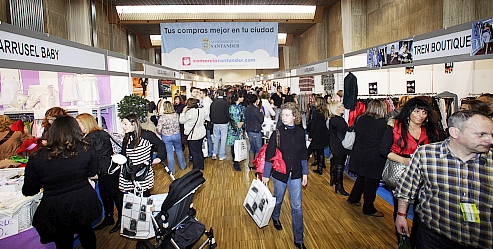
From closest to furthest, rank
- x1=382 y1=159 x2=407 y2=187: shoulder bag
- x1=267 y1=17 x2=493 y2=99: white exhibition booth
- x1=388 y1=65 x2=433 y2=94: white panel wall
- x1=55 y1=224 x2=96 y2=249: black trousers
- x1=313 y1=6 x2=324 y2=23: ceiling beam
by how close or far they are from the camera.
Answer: x1=55 y1=224 x2=96 y2=249: black trousers
x1=267 y1=17 x2=493 y2=99: white exhibition booth
x1=382 y1=159 x2=407 y2=187: shoulder bag
x1=388 y1=65 x2=433 y2=94: white panel wall
x1=313 y1=6 x2=324 y2=23: ceiling beam

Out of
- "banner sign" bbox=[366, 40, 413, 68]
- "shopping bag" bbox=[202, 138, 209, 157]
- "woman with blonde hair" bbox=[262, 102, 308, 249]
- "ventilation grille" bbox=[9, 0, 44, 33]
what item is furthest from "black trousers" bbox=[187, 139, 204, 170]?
"ventilation grille" bbox=[9, 0, 44, 33]

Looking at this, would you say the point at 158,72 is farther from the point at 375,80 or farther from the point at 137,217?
the point at 375,80

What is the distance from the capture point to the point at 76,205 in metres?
2.50

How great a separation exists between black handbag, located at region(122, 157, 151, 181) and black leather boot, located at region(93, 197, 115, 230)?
69cm

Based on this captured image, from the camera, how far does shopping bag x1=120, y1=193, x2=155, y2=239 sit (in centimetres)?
320

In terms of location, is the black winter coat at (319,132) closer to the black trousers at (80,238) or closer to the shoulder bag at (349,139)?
the shoulder bag at (349,139)

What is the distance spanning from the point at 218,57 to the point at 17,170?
7.95 m

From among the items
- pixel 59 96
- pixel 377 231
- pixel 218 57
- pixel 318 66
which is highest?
pixel 218 57

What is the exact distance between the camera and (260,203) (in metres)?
3.56

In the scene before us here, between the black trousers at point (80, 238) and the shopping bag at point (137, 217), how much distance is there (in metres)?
0.51

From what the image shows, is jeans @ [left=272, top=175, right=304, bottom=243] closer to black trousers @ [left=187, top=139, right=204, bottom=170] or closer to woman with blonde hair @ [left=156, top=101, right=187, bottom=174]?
woman with blonde hair @ [left=156, top=101, right=187, bottom=174]

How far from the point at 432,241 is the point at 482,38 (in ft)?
5.11

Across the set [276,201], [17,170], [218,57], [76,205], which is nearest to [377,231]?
[276,201]

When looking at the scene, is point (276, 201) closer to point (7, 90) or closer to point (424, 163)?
point (424, 163)
